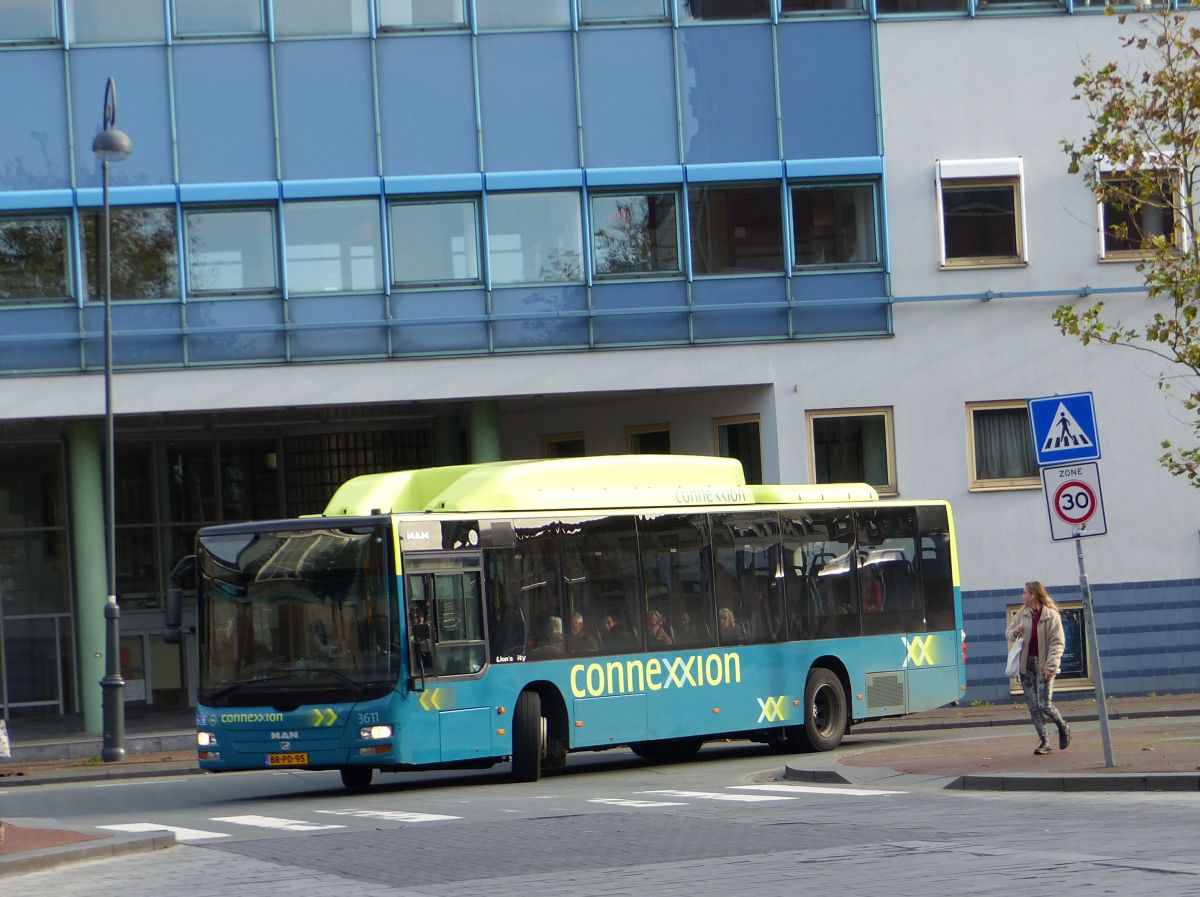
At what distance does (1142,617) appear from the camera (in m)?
31.1

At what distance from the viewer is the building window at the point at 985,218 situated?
31078 millimetres

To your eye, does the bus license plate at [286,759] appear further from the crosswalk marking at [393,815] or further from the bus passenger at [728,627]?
the bus passenger at [728,627]

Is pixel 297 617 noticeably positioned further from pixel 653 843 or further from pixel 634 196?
pixel 634 196

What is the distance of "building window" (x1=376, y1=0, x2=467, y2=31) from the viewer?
1172 inches

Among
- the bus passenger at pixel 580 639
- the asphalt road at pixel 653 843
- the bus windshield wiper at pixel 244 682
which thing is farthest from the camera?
the bus passenger at pixel 580 639

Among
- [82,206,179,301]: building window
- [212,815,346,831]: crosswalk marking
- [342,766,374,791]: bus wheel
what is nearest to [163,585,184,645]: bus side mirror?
[212,815,346,831]: crosswalk marking

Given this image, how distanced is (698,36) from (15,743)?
14923 mm

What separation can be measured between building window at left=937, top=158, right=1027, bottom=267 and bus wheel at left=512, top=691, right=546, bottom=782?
1429 centimetres

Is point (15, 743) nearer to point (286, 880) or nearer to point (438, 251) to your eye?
point (438, 251)

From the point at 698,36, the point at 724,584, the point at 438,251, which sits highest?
the point at 698,36

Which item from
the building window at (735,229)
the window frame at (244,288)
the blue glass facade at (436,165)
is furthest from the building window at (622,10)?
the window frame at (244,288)

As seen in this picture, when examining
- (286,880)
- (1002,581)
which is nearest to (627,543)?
(286,880)

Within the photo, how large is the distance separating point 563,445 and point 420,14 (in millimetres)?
8357

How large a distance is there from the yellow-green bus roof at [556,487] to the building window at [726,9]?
10.2 metres
